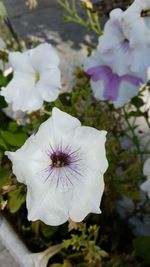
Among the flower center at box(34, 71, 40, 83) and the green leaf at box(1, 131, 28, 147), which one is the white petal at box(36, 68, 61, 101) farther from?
the green leaf at box(1, 131, 28, 147)

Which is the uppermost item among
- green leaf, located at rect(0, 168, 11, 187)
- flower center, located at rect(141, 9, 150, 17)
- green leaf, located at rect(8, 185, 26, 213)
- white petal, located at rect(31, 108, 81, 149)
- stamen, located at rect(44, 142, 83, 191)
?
flower center, located at rect(141, 9, 150, 17)

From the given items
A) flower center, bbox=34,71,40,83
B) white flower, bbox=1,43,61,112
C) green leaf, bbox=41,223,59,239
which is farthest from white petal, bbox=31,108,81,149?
green leaf, bbox=41,223,59,239

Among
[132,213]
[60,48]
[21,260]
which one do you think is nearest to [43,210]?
[21,260]

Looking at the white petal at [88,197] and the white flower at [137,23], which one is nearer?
the white petal at [88,197]

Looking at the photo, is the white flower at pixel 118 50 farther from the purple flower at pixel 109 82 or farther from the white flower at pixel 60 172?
the white flower at pixel 60 172

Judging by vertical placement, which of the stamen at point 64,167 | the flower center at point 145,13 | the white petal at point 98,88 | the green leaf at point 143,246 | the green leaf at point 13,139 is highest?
the flower center at point 145,13

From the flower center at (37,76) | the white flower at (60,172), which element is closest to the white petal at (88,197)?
the white flower at (60,172)
